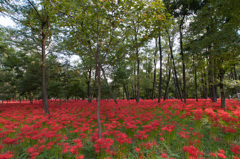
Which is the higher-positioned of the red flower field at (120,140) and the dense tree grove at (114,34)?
the dense tree grove at (114,34)

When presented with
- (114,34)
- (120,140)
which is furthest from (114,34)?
(120,140)

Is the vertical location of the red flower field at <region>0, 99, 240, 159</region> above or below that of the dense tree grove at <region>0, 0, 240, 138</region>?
below

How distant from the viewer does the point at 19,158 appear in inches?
127

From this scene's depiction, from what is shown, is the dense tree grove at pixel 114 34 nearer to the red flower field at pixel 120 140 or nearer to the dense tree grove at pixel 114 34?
the dense tree grove at pixel 114 34

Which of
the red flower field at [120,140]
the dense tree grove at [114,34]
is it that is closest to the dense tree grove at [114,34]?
the dense tree grove at [114,34]

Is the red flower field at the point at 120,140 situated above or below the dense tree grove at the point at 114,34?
below

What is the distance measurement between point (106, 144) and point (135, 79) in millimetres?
14559

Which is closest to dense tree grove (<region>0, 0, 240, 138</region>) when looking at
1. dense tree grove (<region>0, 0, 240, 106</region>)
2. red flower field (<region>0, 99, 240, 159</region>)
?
dense tree grove (<region>0, 0, 240, 106</region>)

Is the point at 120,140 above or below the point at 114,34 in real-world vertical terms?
below

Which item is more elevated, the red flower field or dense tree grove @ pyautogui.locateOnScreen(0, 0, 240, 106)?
dense tree grove @ pyautogui.locateOnScreen(0, 0, 240, 106)

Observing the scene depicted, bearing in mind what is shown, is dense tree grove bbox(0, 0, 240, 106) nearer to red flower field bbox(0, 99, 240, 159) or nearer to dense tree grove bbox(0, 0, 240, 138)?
dense tree grove bbox(0, 0, 240, 138)

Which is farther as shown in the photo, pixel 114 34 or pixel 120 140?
pixel 114 34

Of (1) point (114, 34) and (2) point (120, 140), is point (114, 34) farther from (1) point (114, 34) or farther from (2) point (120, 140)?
(2) point (120, 140)

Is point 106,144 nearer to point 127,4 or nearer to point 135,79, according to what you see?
point 127,4
